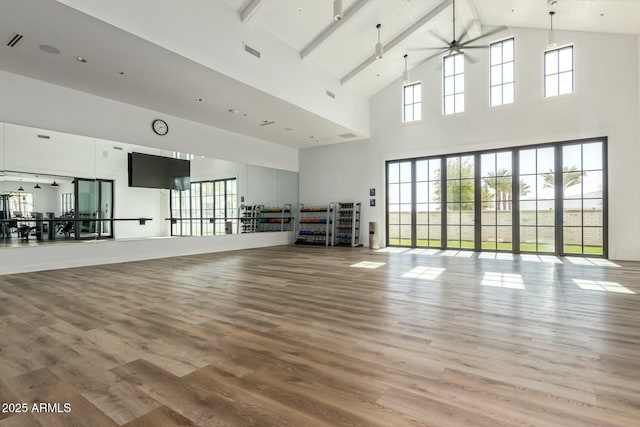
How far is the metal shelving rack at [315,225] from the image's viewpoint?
34.1ft

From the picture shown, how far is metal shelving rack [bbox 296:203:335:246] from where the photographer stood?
10406mm

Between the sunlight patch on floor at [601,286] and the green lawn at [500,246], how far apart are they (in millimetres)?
3111

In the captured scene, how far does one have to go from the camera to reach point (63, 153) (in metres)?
5.92

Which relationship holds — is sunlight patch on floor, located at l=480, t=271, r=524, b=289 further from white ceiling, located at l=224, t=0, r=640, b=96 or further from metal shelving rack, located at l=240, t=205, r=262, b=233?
metal shelving rack, located at l=240, t=205, r=262, b=233

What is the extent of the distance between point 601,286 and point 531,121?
471 centimetres

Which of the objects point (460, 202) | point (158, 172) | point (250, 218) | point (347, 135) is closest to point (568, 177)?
point (460, 202)

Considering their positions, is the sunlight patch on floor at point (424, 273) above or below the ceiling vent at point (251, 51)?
below

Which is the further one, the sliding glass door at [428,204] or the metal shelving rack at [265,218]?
the metal shelving rack at [265,218]

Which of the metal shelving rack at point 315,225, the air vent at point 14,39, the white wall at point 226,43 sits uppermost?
the white wall at point 226,43

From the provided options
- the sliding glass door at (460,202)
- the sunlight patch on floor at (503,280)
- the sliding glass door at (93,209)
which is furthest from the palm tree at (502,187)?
the sliding glass door at (93,209)

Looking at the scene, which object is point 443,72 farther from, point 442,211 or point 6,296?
point 6,296

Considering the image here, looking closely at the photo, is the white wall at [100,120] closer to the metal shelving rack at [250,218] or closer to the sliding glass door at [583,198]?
the metal shelving rack at [250,218]

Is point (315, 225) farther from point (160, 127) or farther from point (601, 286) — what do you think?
point (601, 286)

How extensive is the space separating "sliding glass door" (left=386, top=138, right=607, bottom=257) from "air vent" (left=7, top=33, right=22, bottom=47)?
8.45m
